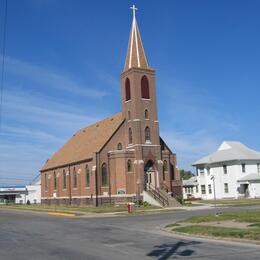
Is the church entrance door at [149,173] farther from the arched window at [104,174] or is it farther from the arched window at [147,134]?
the arched window at [104,174]

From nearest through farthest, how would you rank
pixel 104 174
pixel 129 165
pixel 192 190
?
pixel 129 165 → pixel 104 174 → pixel 192 190

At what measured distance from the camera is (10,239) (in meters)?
19.4

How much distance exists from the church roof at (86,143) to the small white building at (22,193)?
32511mm

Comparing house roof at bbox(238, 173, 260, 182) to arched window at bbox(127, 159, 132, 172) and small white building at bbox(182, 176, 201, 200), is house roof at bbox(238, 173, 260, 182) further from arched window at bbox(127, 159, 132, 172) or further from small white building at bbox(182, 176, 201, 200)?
arched window at bbox(127, 159, 132, 172)

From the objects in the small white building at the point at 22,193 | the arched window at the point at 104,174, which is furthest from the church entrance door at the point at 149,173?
the small white building at the point at 22,193

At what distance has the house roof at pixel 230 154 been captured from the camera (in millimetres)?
66688

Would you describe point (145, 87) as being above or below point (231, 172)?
Result: above

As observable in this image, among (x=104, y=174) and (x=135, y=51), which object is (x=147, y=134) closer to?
(x=104, y=174)

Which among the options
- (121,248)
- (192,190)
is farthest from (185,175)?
(121,248)

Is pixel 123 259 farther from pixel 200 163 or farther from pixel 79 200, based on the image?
pixel 200 163

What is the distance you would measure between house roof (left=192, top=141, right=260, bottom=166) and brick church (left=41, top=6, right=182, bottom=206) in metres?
12.2

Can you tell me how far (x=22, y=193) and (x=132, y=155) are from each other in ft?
215

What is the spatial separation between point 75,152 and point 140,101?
15619 mm

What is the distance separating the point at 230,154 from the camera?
222 ft
